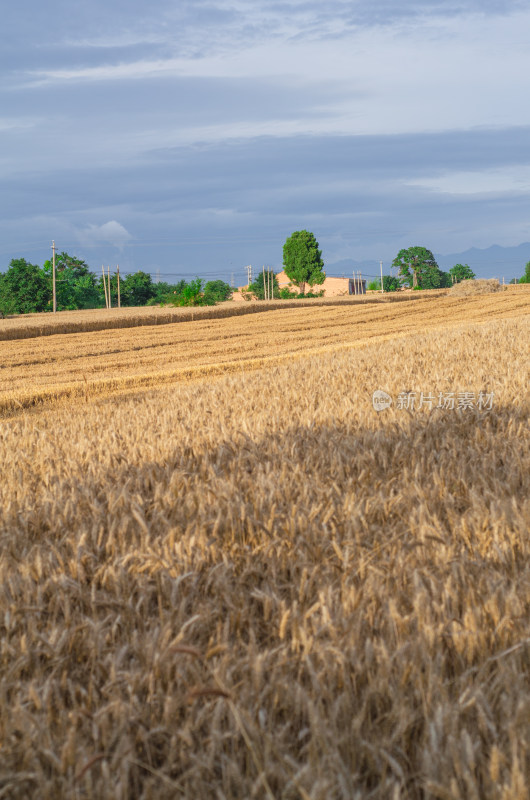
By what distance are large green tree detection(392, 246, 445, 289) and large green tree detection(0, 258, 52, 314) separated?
64615mm

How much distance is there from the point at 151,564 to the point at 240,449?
1648 millimetres

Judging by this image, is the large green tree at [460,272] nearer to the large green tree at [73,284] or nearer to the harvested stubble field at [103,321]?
the large green tree at [73,284]

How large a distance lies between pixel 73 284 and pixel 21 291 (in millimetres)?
16538

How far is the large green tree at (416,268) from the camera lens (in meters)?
110

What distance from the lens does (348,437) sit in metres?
3.89

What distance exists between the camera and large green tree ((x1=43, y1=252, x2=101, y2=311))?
218 feet

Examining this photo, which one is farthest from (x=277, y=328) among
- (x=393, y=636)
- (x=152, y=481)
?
(x=393, y=636)

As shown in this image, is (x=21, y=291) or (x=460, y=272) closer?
(x=21, y=291)

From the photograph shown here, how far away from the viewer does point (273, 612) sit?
187 centimetres

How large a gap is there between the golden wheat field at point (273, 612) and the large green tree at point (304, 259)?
84.6m

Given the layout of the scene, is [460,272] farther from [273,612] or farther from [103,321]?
[273,612]

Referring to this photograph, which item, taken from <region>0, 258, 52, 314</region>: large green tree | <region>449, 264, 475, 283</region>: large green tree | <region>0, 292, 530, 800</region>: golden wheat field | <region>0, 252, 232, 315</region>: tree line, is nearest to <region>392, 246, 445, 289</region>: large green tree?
<region>449, 264, 475, 283</region>: large green tree

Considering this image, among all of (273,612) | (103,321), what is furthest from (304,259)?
(273,612)

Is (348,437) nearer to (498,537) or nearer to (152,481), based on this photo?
(152,481)
